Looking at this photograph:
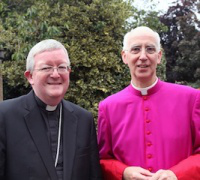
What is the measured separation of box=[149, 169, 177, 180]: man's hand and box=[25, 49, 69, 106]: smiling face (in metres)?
0.91

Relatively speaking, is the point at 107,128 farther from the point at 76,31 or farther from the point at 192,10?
the point at 192,10

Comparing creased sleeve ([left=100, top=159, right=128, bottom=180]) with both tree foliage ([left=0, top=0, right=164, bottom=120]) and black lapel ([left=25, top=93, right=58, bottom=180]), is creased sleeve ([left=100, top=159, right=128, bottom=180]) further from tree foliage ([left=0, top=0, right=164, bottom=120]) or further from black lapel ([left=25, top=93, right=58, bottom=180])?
tree foliage ([left=0, top=0, right=164, bottom=120])

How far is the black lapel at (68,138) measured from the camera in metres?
2.59

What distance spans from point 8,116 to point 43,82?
0.35m

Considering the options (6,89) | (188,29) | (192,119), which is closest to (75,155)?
(192,119)

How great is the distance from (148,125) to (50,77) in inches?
36.7

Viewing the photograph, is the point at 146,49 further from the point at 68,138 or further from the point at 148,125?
the point at 68,138

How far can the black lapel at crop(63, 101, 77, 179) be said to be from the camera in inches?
102

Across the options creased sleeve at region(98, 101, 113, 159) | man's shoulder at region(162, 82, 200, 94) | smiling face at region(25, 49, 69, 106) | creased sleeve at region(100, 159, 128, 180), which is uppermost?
smiling face at region(25, 49, 69, 106)

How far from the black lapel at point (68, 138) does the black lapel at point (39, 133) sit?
0.11 m

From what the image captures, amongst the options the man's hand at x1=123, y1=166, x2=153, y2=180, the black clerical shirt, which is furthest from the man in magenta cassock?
the black clerical shirt

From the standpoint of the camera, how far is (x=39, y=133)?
8.47 ft

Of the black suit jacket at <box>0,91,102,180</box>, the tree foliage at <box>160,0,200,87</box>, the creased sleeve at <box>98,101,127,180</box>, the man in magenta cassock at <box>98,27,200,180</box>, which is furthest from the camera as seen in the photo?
the tree foliage at <box>160,0,200,87</box>

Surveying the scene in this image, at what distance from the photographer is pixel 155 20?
11.5 meters
